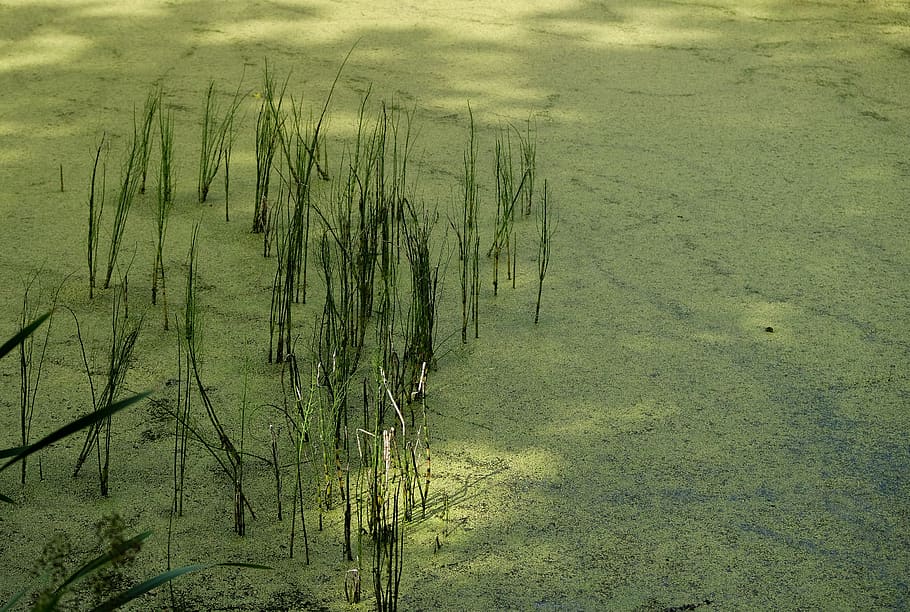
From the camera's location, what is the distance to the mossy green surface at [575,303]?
156 cm

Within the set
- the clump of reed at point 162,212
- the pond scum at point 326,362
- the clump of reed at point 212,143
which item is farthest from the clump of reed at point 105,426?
the clump of reed at point 212,143

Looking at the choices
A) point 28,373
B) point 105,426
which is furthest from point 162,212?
point 105,426

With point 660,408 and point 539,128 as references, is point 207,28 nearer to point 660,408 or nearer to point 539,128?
point 539,128

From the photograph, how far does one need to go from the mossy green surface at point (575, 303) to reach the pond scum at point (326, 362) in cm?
3

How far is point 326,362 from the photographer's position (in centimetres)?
194

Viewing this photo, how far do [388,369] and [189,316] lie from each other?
0.36 meters

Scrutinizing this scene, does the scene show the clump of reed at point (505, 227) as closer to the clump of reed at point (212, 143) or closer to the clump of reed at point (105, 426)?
the clump of reed at point (212, 143)

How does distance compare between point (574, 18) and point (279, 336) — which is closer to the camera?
point (279, 336)

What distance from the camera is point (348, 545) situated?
5.01 feet

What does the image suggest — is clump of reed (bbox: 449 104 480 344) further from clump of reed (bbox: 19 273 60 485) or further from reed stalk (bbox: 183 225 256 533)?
clump of reed (bbox: 19 273 60 485)

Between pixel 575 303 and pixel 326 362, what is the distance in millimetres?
567

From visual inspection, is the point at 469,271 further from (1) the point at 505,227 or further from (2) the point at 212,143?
(2) the point at 212,143

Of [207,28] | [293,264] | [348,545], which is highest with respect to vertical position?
[207,28]

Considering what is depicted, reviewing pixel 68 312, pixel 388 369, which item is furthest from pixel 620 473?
pixel 68 312
